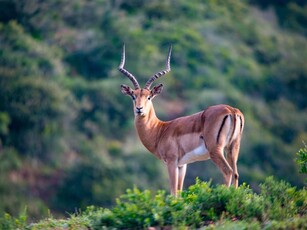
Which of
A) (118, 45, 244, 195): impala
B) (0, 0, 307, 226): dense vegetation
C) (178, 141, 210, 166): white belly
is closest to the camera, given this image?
(118, 45, 244, 195): impala

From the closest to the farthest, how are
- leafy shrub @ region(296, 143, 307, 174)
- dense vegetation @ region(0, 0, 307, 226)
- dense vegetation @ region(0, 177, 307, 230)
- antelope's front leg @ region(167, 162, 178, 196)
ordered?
dense vegetation @ region(0, 177, 307, 230), leafy shrub @ region(296, 143, 307, 174), antelope's front leg @ region(167, 162, 178, 196), dense vegetation @ region(0, 0, 307, 226)

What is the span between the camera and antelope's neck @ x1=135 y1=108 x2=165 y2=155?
12.8 m

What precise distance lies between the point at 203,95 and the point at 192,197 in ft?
99.2

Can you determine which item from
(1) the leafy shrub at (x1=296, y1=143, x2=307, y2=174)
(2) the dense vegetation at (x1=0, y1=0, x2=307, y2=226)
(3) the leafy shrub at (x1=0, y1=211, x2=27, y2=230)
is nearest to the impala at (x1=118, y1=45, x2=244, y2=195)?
(1) the leafy shrub at (x1=296, y1=143, x2=307, y2=174)

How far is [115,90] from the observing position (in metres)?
38.8

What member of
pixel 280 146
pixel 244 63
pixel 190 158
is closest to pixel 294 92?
pixel 244 63

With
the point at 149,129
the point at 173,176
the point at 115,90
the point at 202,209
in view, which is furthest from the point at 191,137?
the point at 115,90

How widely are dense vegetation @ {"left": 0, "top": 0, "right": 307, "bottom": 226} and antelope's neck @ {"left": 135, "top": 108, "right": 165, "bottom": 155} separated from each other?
16425 millimetres

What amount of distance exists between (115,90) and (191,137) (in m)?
27.1

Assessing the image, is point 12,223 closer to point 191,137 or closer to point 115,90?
point 191,137

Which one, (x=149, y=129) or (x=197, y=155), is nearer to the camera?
(x=197, y=155)

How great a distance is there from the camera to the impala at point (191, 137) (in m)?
11.3

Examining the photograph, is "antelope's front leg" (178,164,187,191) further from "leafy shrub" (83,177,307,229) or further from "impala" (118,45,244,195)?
"leafy shrub" (83,177,307,229)

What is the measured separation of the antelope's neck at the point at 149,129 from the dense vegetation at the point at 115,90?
16.4 m
